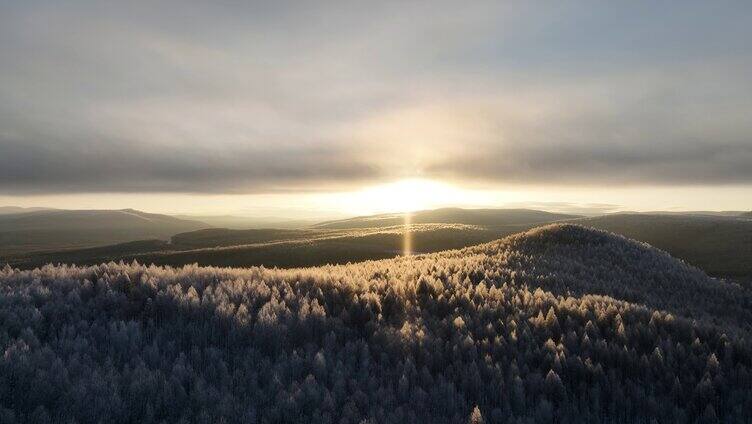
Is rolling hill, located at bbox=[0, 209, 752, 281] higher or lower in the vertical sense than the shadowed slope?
lower

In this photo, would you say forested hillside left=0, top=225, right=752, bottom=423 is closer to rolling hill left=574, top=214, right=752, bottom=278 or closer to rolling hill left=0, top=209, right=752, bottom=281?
rolling hill left=0, top=209, right=752, bottom=281

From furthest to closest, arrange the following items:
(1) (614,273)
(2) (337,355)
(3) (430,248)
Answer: (3) (430,248)
(1) (614,273)
(2) (337,355)

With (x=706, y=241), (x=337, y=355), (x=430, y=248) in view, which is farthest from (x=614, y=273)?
(x=706, y=241)

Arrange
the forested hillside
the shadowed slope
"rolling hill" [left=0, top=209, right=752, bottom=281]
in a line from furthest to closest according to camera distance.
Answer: "rolling hill" [left=0, top=209, right=752, bottom=281] < the shadowed slope < the forested hillside

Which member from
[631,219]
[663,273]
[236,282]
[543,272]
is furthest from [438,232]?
[236,282]

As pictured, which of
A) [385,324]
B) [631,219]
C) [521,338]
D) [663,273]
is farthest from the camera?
[631,219]

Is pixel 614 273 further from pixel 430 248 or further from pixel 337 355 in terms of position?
pixel 430 248

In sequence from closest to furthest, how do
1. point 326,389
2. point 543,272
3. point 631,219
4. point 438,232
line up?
point 326,389
point 543,272
point 438,232
point 631,219

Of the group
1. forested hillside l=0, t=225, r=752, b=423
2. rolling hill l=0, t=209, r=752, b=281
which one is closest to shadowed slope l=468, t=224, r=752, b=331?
forested hillside l=0, t=225, r=752, b=423

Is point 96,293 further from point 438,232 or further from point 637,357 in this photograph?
point 438,232
